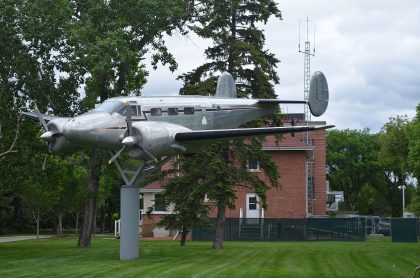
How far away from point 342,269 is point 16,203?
191 ft

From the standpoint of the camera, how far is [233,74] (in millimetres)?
34719

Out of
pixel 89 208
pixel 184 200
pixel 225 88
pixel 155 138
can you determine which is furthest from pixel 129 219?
pixel 89 208

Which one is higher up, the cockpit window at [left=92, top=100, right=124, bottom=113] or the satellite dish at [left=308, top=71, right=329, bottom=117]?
the satellite dish at [left=308, top=71, right=329, bottom=117]

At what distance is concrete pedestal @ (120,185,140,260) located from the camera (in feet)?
84.4

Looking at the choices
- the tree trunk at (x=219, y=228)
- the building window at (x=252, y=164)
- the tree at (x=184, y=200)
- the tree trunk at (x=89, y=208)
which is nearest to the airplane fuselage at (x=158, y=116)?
the building window at (x=252, y=164)

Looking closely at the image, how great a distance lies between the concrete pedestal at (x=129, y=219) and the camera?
2573cm

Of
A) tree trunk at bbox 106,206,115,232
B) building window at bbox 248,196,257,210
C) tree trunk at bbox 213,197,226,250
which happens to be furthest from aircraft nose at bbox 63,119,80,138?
tree trunk at bbox 106,206,115,232

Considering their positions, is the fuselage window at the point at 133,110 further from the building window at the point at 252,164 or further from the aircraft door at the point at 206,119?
the building window at the point at 252,164

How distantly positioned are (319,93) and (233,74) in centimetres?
884

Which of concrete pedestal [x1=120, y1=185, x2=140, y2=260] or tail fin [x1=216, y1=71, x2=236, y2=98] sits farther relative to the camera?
tail fin [x1=216, y1=71, x2=236, y2=98]

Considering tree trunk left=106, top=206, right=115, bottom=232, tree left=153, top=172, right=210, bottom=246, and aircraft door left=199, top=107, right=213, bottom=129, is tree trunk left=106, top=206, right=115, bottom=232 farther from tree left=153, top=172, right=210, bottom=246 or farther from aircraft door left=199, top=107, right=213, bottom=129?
aircraft door left=199, top=107, right=213, bottom=129

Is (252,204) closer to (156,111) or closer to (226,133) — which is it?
(156,111)

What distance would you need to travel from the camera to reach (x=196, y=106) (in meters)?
26.3

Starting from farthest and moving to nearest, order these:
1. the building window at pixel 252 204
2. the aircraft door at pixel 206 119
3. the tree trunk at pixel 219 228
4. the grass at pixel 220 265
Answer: the building window at pixel 252 204 → the tree trunk at pixel 219 228 → the aircraft door at pixel 206 119 → the grass at pixel 220 265
